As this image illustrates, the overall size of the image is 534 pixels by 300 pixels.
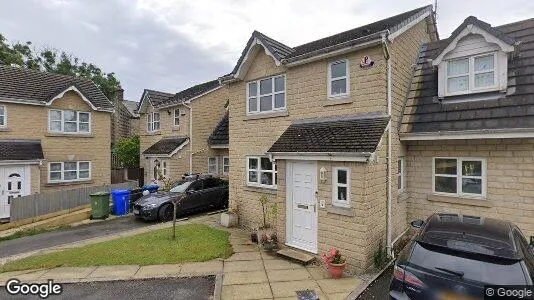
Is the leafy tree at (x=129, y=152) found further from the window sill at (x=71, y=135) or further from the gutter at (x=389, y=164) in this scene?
the gutter at (x=389, y=164)

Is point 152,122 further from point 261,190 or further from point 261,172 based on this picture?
point 261,190

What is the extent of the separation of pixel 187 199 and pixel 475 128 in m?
11.7

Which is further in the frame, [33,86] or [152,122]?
[152,122]

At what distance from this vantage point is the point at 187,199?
47.7ft

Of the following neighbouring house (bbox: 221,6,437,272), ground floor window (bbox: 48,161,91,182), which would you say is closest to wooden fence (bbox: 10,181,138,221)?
ground floor window (bbox: 48,161,91,182)

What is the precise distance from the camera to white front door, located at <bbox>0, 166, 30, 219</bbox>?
1517cm

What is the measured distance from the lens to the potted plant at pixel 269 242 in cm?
942

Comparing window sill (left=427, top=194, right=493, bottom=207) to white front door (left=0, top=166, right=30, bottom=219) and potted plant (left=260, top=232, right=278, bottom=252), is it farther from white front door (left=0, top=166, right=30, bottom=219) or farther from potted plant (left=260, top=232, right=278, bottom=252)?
white front door (left=0, top=166, right=30, bottom=219)

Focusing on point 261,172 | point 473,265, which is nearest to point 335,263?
point 473,265

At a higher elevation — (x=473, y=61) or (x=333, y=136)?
(x=473, y=61)

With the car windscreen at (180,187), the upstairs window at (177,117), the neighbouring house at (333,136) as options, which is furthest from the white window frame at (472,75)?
the upstairs window at (177,117)

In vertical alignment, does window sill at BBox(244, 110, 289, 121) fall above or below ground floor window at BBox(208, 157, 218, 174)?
above

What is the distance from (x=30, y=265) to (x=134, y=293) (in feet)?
12.9

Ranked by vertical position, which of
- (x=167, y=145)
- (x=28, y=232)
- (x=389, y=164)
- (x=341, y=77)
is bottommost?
(x=28, y=232)
